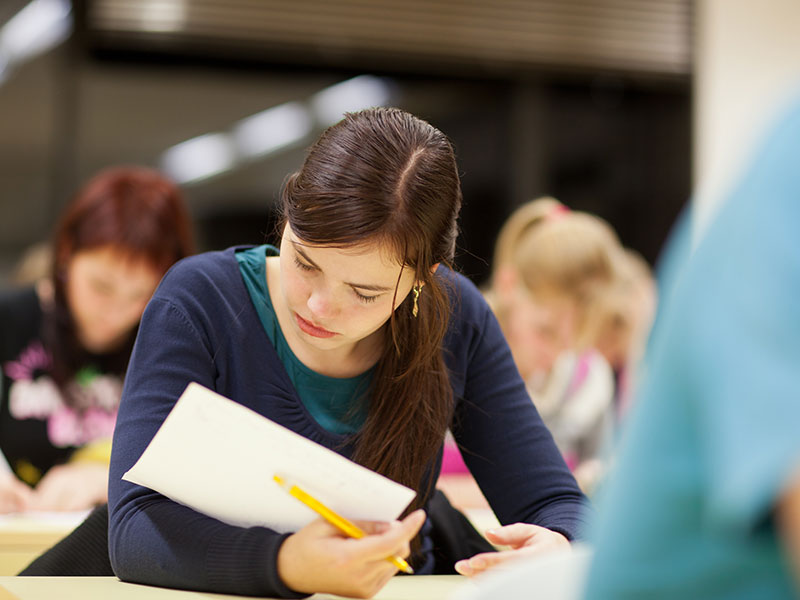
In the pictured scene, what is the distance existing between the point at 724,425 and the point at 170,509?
2.56 ft

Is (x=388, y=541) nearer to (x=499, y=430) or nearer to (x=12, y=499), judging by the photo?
(x=499, y=430)

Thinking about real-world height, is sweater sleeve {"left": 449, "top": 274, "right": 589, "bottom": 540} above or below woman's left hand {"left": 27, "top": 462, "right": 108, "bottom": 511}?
above

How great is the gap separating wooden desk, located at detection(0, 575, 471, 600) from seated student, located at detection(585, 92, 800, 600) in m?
0.58

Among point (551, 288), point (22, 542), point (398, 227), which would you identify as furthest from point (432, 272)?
point (551, 288)

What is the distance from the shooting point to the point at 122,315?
2338 millimetres

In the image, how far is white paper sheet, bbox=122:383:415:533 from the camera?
0.90 meters

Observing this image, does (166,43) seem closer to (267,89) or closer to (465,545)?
(267,89)

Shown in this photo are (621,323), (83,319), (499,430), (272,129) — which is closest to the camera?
(499,430)

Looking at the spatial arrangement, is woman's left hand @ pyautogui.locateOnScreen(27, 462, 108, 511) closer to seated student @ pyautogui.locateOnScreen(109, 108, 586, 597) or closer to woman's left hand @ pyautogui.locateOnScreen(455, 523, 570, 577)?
seated student @ pyautogui.locateOnScreen(109, 108, 586, 597)

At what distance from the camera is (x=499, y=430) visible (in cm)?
137

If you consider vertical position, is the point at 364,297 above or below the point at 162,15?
below

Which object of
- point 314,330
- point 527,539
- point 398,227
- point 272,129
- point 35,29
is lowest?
point 527,539

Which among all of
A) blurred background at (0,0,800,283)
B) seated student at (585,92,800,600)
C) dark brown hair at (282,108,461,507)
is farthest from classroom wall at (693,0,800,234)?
seated student at (585,92,800,600)

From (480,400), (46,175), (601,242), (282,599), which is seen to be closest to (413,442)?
(480,400)
